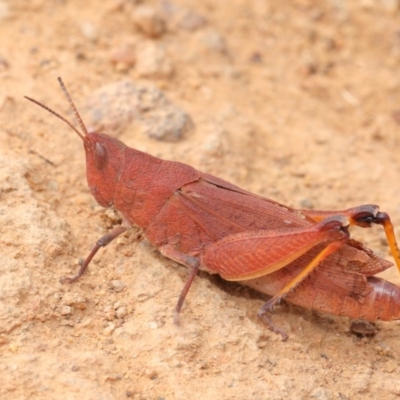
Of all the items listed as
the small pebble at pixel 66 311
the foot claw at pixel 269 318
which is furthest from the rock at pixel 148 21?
the small pebble at pixel 66 311

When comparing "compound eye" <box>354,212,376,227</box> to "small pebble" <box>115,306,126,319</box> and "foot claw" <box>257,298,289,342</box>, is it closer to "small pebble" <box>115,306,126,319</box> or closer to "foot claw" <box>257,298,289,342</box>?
"foot claw" <box>257,298,289,342</box>

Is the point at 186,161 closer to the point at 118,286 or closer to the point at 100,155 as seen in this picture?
the point at 100,155

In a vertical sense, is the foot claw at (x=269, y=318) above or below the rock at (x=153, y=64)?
below

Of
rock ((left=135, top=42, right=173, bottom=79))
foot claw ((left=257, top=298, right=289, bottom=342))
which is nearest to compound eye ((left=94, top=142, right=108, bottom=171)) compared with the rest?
foot claw ((left=257, top=298, right=289, bottom=342))

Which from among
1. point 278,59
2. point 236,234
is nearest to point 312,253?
point 236,234

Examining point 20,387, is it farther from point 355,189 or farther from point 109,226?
point 355,189

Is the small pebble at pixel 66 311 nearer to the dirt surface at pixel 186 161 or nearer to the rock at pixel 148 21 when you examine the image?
the dirt surface at pixel 186 161
